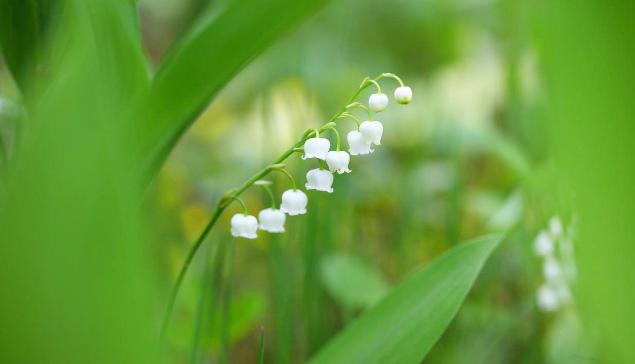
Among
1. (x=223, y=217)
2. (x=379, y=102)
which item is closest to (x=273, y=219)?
(x=379, y=102)

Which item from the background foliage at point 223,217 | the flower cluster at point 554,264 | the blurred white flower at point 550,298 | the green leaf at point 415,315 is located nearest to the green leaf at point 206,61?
the background foliage at point 223,217

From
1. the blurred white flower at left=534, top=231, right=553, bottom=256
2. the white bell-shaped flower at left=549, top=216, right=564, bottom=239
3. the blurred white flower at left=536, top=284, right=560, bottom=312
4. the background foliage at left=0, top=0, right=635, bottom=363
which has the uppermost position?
the background foliage at left=0, top=0, right=635, bottom=363

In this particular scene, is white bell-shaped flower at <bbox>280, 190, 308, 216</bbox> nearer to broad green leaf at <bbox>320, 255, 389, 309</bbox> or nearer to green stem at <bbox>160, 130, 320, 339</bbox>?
green stem at <bbox>160, 130, 320, 339</bbox>

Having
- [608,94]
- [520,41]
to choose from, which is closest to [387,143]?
[520,41]

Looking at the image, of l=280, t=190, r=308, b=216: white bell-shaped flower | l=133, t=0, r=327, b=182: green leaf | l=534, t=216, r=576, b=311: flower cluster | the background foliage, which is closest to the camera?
the background foliage

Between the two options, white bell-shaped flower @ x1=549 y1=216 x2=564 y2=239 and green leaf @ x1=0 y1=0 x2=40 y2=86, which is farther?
Result: white bell-shaped flower @ x1=549 y1=216 x2=564 y2=239

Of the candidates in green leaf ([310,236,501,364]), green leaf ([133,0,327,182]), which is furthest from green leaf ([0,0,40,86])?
green leaf ([310,236,501,364])

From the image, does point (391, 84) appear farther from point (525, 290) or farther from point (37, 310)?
point (37, 310)
